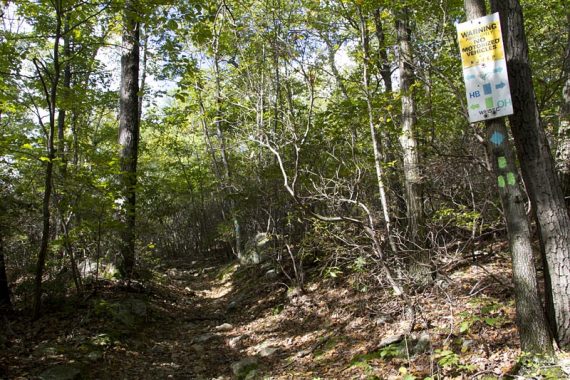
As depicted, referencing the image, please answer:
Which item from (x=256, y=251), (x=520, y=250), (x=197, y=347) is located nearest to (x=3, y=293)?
(x=197, y=347)

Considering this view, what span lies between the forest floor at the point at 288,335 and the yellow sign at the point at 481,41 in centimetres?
193

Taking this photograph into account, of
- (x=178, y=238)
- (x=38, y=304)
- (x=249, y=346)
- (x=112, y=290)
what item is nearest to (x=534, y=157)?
(x=249, y=346)

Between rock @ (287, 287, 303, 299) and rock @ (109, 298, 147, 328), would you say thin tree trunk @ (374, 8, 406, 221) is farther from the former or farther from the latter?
rock @ (109, 298, 147, 328)

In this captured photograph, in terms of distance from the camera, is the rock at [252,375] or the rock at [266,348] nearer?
the rock at [252,375]

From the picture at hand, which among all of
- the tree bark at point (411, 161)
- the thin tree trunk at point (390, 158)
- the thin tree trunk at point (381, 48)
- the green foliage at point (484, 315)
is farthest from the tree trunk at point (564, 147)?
the green foliage at point (484, 315)

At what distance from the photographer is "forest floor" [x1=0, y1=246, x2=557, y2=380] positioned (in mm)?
4008

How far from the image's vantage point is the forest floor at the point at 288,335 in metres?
4.01

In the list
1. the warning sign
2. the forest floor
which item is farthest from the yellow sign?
the forest floor

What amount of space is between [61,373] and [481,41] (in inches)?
207

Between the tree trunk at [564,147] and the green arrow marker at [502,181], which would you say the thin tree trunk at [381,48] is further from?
the green arrow marker at [502,181]

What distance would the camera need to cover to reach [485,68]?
3172 millimetres

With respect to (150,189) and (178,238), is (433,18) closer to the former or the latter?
(150,189)

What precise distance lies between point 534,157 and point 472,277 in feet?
9.59

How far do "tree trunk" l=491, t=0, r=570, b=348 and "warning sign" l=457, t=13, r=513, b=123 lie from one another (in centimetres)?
17
